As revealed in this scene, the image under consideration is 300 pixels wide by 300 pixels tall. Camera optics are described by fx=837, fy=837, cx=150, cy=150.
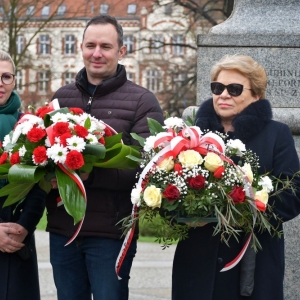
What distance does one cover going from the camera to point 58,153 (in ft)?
14.0

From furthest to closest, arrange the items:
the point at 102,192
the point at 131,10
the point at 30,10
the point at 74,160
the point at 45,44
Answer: the point at 131,10 < the point at 45,44 < the point at 30,10 < the point at 102,192 < the point at 74,160

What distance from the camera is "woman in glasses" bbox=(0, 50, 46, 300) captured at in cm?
482

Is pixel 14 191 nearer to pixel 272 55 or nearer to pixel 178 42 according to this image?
pixel 272 55

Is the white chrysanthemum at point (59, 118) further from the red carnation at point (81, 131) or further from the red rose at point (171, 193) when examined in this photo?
the red rose at point (171, 193)

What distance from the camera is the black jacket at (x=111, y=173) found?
4648 mm

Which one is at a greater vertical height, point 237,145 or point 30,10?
point 30,10

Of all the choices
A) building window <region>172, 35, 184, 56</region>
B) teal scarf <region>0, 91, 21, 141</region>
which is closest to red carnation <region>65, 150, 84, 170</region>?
teal scarf <region>0, 91, 21, 141</region>

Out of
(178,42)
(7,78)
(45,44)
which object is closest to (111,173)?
(7,78)

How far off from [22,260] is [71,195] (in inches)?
32.1

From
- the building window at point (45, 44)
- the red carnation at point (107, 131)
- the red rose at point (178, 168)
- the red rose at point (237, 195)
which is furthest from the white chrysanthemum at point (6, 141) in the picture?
the building window at point (45, 44)

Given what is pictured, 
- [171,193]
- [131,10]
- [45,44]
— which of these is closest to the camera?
[171,193]

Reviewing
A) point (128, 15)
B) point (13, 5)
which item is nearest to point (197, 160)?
point (13, 5)

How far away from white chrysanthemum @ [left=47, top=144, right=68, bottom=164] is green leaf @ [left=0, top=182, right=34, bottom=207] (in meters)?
0.32

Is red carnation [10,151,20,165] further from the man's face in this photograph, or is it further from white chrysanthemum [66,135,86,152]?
Result: the man's face
